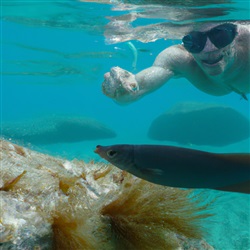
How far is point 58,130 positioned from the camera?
2758 cm

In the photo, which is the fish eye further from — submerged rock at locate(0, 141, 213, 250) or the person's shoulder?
the person's shoulder

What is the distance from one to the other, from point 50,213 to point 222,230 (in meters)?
6.26

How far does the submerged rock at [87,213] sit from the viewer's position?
2.15 meters

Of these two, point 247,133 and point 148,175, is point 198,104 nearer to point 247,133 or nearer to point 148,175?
point 247,133

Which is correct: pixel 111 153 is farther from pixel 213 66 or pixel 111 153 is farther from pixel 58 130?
pixel 58 130

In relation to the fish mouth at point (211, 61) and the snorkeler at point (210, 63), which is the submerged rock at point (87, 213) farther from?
the fish mouth at point (211, 61)

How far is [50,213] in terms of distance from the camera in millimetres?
2328

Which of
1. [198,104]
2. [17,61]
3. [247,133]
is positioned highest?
[17,61]

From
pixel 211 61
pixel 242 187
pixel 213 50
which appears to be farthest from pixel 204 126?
pixel 242 187

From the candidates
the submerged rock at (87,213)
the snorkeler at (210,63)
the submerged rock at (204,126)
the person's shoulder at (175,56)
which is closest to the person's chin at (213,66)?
the snorkeler at (210,63)

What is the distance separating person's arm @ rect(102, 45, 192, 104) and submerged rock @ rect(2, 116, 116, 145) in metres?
19.6

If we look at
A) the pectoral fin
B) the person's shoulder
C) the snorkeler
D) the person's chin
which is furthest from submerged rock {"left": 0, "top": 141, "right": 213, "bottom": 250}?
the person's shoulder

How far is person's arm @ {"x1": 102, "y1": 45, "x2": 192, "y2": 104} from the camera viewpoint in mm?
5898

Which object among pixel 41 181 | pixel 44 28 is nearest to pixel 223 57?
pixel 41 181
